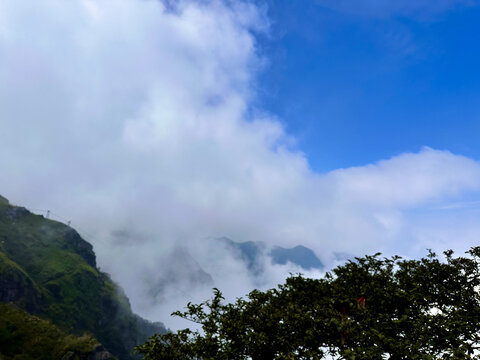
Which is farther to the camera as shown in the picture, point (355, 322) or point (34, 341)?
point (34, 341)

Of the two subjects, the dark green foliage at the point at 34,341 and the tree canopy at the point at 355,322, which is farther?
the dark green foliage at the point at 34,341

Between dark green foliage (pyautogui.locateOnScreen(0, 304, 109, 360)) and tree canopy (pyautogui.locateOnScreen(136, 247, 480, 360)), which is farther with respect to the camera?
dark green foliage (pyautogui.locateOnScreen(0, 304, 109, 360))

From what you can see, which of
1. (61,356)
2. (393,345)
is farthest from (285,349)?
(61,356)

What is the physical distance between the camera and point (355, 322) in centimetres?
2216

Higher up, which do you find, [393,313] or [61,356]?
[393,313]

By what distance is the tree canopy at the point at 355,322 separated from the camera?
20.1 meters

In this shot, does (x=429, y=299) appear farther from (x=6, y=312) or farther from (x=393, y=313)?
(x=6, y=312)

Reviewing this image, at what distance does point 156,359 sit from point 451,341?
21.0 meters

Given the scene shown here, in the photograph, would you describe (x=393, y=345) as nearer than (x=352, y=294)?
Yes

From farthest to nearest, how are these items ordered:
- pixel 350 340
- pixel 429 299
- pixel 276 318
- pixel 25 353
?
1. pixel 25 353
2. pixel 429 299
3. pixel 276 318
4. pixel 350 340

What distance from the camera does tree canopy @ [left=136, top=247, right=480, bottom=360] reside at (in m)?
20.1

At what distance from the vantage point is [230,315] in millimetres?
25312

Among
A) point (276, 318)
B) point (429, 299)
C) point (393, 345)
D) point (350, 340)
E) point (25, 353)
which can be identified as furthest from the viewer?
point (25, 353)

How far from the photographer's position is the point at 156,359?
21.6m
